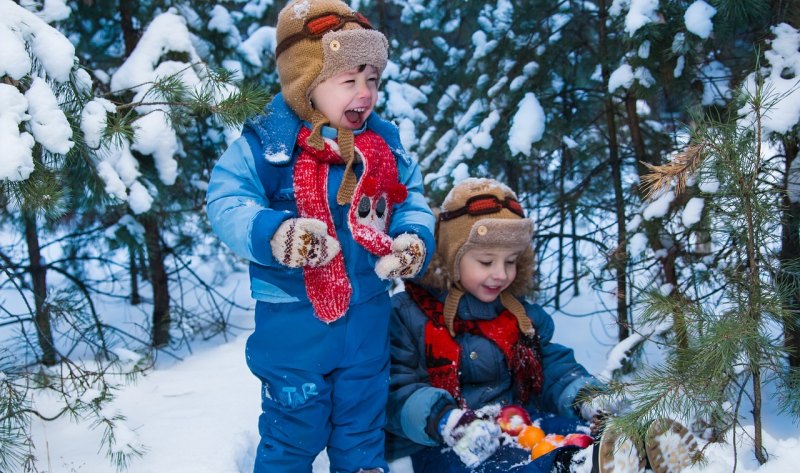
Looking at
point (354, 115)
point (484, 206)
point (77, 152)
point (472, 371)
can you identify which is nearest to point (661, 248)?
point (484, 206)

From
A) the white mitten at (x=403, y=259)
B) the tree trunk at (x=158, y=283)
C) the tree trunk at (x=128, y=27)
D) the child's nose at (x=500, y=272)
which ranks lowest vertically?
the white mitten at (x=403, y=259)

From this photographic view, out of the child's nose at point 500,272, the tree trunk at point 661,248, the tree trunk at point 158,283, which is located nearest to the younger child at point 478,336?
the child's nose at point 500,272

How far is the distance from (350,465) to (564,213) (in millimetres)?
2302

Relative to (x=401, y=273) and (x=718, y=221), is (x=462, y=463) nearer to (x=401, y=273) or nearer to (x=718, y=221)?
(x=401, y=273)

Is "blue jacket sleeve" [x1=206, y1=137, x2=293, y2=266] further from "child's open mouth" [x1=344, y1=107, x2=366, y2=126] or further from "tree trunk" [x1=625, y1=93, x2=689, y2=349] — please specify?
"tree trunk" [x1=625, y1=93, x2=689, y2=349]

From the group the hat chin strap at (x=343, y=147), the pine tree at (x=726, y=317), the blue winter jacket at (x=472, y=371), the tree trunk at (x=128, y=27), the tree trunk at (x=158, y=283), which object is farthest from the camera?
the tree trunk at (x=158, y=283)

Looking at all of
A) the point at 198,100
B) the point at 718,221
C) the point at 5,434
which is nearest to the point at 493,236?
the point at 718,221

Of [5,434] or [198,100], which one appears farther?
[198,100]

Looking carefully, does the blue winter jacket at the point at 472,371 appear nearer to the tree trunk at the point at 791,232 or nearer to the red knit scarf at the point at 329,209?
the red knit scarf at the point at 329,209

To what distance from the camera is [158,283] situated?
15.9ft

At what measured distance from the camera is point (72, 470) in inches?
104

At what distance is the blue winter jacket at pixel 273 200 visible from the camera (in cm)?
236

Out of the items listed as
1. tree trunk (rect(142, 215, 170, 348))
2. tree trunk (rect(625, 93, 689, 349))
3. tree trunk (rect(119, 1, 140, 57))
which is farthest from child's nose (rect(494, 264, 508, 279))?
tree trunk (rect(119, 1, 140, 57))

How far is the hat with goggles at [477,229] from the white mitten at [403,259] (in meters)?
0.53
